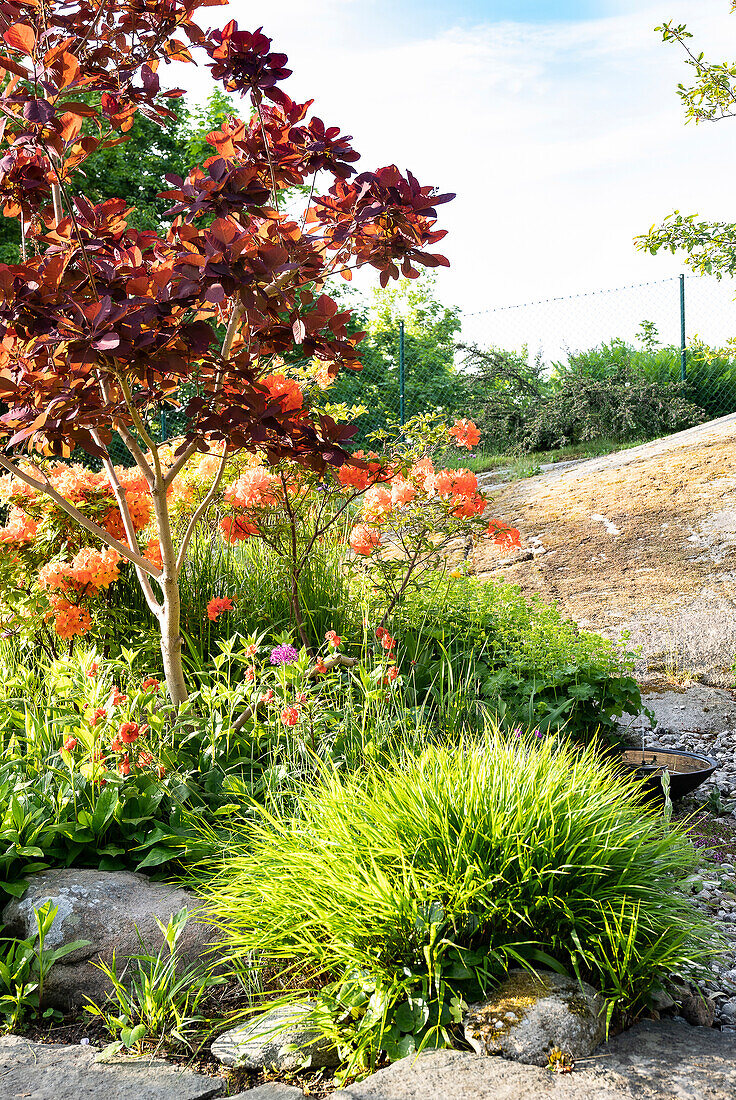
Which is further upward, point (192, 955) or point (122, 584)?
point (122, 584)

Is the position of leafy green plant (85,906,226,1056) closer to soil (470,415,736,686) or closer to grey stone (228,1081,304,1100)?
grey stone (228,1081,304,1100)

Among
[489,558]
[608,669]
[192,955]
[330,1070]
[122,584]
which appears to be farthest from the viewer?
[489,558]

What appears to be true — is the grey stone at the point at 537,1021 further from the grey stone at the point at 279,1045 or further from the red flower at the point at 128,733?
the red flower at the point at 128,733

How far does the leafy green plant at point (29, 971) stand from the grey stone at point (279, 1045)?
0.53m

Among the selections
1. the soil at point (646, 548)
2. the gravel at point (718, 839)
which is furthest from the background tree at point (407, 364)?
the gravel at point (718, 839)

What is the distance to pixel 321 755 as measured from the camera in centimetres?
294

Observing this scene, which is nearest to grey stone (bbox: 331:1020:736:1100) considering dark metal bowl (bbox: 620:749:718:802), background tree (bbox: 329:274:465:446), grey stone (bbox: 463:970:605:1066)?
grey stone (bbox: 463:970:605:1066)

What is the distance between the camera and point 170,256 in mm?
2939

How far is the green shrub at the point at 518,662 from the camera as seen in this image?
368 cm

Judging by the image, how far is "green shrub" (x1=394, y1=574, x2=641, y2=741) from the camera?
3682 millimetres

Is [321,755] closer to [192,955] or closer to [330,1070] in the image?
[192,955]

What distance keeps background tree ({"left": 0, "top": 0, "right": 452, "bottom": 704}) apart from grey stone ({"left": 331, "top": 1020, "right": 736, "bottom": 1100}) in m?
1.77

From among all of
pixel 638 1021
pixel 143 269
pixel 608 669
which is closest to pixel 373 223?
pixel 143 269

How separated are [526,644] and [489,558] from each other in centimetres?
326
